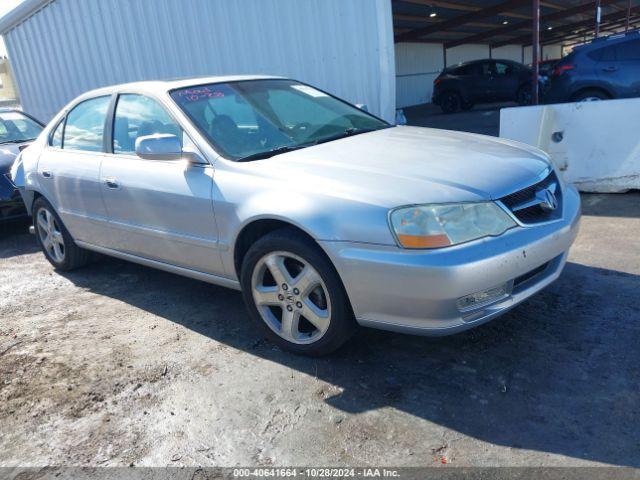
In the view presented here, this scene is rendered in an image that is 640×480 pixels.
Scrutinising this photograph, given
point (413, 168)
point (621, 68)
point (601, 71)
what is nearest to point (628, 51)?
point (621, 68)

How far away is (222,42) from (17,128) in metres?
3.03

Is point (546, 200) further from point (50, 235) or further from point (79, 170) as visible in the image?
point (50, 235)

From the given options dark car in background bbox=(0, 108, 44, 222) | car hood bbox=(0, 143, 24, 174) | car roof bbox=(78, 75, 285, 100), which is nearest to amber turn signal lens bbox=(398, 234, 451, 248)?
car roof bbox=(78, 75, 285, 100)

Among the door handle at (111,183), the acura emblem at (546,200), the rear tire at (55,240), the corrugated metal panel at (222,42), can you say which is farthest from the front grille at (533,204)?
the corrugated metal panel at (222,42)

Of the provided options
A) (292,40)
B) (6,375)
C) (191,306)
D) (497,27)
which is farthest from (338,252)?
(497,27)

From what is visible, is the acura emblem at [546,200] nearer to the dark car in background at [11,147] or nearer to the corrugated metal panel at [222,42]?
the corrugated metal panel at [222,42]

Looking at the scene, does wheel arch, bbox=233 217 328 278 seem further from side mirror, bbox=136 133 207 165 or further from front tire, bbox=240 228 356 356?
side mirror, bbox=136 133 207 165

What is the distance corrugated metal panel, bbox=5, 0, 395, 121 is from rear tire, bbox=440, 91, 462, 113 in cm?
1128

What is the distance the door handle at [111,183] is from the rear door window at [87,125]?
346 mm

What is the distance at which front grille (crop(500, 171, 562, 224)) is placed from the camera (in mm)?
2738

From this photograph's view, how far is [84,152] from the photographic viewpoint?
14.0 feet

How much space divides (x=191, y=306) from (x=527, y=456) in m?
2.51

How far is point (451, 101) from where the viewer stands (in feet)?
59.1

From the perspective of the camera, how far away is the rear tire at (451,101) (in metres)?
17.9
